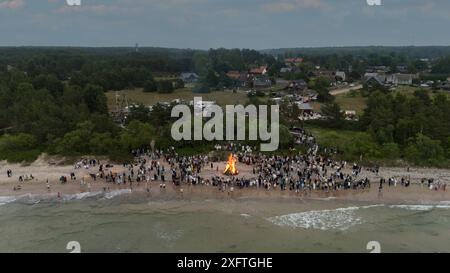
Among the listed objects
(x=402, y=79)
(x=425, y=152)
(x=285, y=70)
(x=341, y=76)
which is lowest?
(x=425, y=152)

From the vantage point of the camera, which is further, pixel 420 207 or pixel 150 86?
pixel 150 86

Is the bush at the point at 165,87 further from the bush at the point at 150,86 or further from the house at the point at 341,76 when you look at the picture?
the house at the point at 341,76

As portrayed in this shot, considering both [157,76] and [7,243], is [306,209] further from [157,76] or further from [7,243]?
[157,76]

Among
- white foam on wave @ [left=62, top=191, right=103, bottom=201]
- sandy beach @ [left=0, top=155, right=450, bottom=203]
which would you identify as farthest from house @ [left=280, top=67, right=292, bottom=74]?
white foam on wave @ [left=62, top=191, right=103, bottom=201]

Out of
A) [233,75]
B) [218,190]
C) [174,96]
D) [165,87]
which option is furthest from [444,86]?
[218,190]

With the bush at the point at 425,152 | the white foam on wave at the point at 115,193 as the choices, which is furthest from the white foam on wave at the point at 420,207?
the white foam on wave at the point at 115,193

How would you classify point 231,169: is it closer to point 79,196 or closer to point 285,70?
point 79,196
